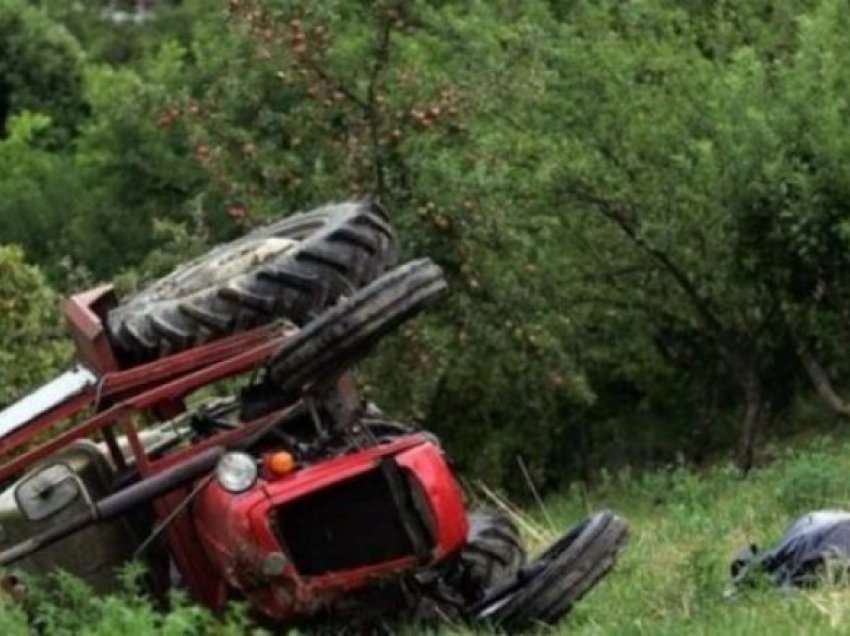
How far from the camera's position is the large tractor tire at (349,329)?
8828 mm

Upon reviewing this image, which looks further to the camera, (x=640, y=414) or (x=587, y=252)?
(x=640, y=414)

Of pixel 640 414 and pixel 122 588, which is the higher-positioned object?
pixel 122 588

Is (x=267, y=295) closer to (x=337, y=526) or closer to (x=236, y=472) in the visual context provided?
(x=236, y=472)

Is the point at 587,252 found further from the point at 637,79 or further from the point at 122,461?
the point at 122,461

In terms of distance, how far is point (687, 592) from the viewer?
342 inches

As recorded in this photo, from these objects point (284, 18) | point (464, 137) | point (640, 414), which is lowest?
point (640, 414)

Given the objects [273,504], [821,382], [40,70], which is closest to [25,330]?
[821,382]

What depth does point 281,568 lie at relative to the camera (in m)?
8.62

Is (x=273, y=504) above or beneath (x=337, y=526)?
above

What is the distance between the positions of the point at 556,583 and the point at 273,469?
121 centimetres

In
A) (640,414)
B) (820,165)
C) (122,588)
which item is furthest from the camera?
(640,414)

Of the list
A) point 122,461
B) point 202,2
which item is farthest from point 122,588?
point 202,2

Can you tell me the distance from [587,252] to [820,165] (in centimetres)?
322

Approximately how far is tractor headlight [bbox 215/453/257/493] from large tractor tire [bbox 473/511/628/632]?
1.13 meters
